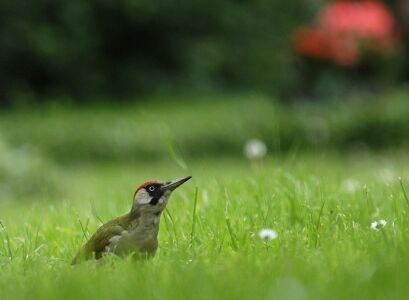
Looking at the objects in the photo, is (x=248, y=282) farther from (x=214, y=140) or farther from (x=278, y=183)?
(x=214, y=140)

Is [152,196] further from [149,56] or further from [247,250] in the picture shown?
[149,56]

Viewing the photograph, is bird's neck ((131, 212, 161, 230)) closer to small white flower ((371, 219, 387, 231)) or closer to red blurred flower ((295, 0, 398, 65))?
small white flower ((371, 219, 387, 231))

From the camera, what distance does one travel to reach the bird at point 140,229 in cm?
474

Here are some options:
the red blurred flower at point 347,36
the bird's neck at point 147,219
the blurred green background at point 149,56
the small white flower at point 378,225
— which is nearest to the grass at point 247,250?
the small white flower at point 378,225

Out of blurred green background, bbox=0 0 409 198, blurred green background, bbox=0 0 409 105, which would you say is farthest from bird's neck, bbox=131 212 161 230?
blurred green background, bbox=0 0 409 105

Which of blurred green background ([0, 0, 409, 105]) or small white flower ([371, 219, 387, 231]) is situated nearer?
small white flower ([371, 219, 387, 231])

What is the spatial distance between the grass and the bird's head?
250 millimetres

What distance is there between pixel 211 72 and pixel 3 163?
6.65 m

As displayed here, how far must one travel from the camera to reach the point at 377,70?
18078 mm

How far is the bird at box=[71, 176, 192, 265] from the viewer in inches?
187

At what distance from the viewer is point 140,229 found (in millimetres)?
4734

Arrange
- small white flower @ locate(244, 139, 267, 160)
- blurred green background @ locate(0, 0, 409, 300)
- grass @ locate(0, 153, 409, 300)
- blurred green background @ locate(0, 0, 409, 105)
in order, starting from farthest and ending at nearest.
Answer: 1. blurred green background @ locate(0, 0, 409, 105)
2. blurred green background @ locate(0, 0, 409, 300)
3. small white flower @ locate(244, 139, 267, 160)
4. grass @ locate(0, 153, 409, 300)

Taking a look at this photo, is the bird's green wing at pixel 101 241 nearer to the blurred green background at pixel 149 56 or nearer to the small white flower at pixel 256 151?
the small white flower at pixel 256 151

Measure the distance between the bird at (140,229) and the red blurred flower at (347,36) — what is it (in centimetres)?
1302
